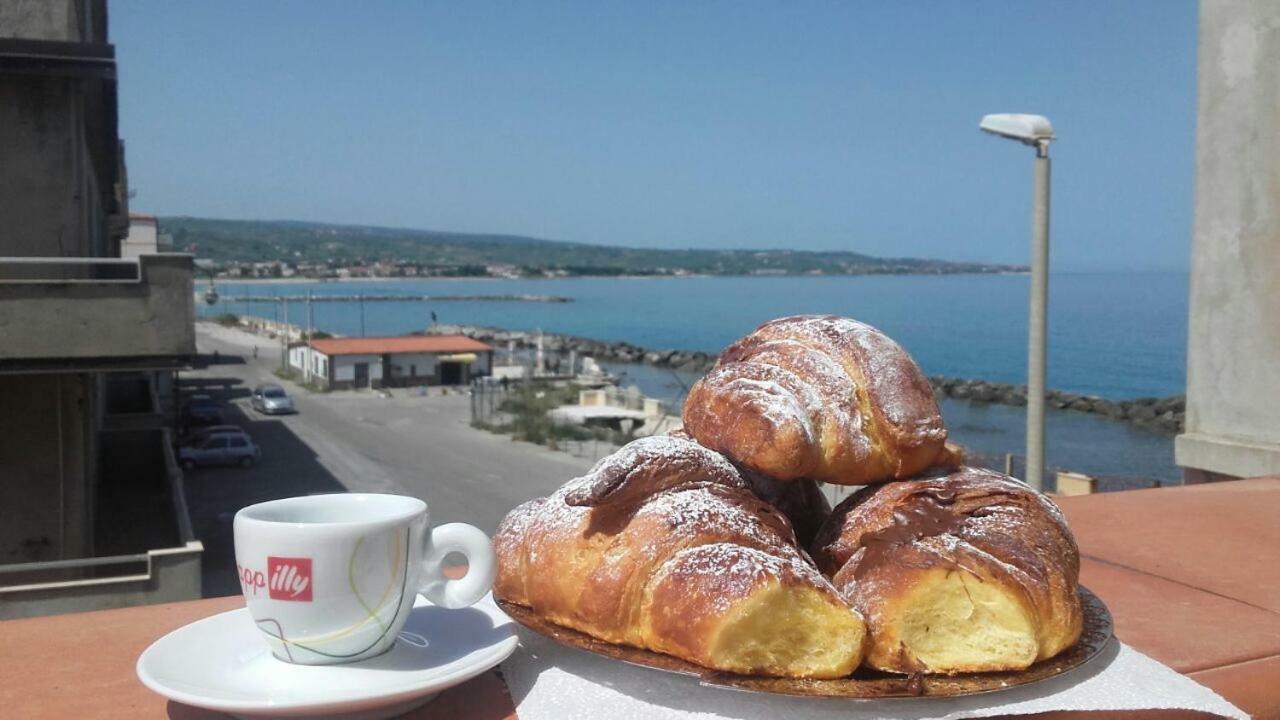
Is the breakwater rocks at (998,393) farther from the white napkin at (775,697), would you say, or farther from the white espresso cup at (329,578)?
the white espresso cup at (329,578)

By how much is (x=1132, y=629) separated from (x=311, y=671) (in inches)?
55.2

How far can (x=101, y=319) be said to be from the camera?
9852mm

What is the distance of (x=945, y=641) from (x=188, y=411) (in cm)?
3971

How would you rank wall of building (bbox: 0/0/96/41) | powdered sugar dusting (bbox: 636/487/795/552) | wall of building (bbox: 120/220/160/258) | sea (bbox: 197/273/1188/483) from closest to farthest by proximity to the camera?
powdered sugar dusting (bbox: 636/487/795/552) < wall of building (bbox: 0/0/96/41) < wall of building (bbox: 120/220/160/258) < sea (bbox: 197/273/1188/483)

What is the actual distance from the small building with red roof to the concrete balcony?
45709mm

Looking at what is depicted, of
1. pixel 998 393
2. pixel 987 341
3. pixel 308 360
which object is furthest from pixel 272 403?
pixel 987 341

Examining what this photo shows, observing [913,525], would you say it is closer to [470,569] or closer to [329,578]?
[470,569]

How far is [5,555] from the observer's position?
37.2 feet

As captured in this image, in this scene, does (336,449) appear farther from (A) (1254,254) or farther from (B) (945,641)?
(B) (945,641)

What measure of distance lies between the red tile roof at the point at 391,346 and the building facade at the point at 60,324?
42716 mm

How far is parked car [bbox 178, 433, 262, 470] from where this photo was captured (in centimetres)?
3086

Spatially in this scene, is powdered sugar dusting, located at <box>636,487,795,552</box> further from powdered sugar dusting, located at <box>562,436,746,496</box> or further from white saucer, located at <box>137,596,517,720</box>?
white saucer, located at <box>137,596,517,720</box>

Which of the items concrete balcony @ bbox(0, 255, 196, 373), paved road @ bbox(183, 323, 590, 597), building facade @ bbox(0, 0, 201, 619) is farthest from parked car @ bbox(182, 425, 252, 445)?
concrete balcony @ bbox(0, 255, 196, 373)

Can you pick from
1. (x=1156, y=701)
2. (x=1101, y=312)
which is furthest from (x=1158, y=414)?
(x=1101, y=312)
